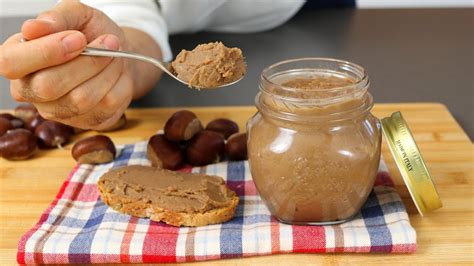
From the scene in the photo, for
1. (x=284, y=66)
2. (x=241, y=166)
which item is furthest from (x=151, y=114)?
(x=284, y=66)

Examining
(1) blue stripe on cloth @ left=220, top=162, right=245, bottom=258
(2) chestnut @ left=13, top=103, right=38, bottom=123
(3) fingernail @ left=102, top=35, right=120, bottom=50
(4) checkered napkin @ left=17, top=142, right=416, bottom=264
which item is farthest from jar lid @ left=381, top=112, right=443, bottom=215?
(2) chestnut @ left=13, top=103, right=38, bottom=123

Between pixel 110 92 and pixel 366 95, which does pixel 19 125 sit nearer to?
pixel 110 92

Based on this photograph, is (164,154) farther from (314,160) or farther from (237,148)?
(314,160)

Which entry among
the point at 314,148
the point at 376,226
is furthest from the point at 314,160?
the point at 376,226

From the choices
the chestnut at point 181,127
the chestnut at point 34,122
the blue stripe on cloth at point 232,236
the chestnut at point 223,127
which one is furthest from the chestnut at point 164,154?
the chestnut at point 34,122

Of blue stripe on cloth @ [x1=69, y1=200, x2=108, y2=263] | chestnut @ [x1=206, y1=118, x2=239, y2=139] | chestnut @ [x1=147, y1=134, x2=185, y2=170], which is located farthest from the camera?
chestnut @ [x1=206, y1=118, x2=239, y2=139]

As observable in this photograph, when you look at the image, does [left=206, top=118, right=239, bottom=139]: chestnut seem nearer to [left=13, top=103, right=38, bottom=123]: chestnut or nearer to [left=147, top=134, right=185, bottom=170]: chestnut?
[left=147, top=134, right=185, bottom=170]: chestnut
